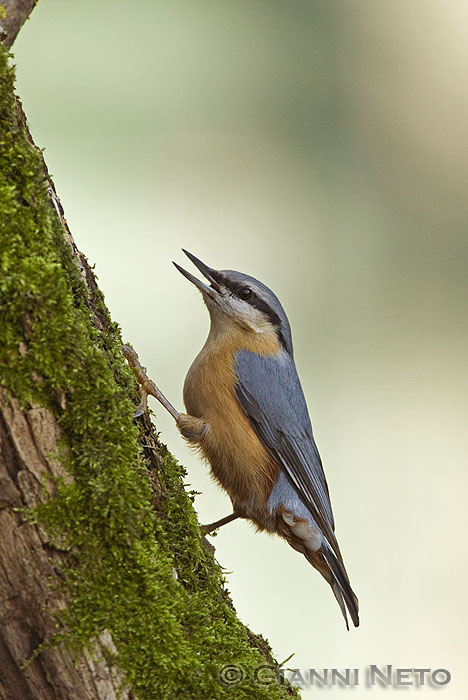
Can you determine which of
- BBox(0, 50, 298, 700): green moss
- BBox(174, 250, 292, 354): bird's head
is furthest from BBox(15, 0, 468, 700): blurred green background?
BBox(0, 50, 298, 700): green moss

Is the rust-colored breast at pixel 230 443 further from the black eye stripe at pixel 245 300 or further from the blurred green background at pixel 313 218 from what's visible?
the blurred green background at pixel 313 218

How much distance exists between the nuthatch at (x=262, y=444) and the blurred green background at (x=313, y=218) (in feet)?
6.24

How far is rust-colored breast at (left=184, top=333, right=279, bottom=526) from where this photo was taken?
98.3 inches

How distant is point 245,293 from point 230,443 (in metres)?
0.57

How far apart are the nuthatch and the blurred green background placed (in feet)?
6.24

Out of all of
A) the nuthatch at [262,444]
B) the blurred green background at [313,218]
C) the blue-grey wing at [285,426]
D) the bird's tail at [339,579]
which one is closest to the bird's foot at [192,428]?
the nuthatch at [262,444]

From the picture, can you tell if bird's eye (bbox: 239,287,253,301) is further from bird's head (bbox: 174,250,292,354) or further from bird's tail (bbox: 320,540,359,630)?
bird's tail (bbox: 320,540,359,630)

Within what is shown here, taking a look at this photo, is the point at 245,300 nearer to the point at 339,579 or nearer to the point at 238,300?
the point at 238,300

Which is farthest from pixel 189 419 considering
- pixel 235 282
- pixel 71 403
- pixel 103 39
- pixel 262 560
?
pixel 103 39

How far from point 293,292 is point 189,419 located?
2.86 m

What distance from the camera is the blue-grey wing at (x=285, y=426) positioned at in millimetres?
2516

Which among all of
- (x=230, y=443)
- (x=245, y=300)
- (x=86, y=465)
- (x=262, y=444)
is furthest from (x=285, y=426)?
(x=86, y=465)

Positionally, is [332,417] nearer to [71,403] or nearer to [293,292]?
[293,292]

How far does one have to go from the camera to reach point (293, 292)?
17.1ft
